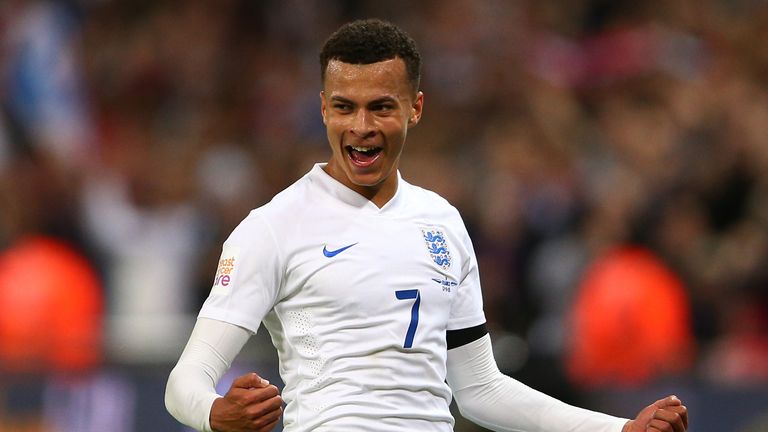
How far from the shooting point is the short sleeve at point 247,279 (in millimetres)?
3645

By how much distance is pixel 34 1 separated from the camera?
10383mm

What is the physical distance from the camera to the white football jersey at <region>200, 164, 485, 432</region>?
366 cm

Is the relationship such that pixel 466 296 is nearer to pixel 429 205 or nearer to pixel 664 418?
pixel 429 205

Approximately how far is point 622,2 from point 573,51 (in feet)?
1.68

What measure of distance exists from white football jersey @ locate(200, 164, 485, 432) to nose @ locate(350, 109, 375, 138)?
21cm

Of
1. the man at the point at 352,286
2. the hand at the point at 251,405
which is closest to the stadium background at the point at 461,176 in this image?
the man at the point at 352,286

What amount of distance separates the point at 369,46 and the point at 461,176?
5.51 meters

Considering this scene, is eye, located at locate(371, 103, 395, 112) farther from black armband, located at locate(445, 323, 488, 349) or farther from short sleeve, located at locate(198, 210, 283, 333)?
black armband, located at locate(445, 323, 488, 349)

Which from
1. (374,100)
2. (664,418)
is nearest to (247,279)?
(374,100)

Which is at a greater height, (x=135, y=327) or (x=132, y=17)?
(x=132, y=17)

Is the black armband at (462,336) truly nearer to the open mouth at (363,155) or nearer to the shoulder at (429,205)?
the shoulder at (429,205)

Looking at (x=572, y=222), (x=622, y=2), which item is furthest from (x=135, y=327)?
(x=622, y=2)

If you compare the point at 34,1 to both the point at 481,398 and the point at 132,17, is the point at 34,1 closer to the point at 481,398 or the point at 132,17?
the point at 132,17

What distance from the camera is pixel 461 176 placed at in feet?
30.3
